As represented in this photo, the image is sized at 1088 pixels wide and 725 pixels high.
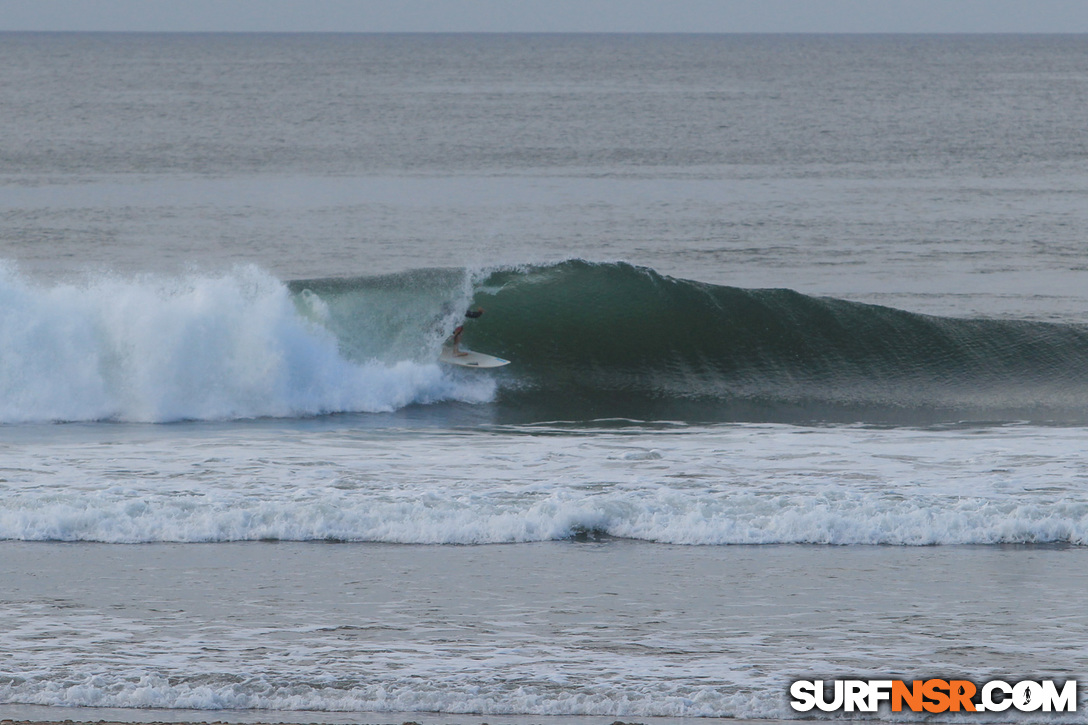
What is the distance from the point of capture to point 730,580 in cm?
762

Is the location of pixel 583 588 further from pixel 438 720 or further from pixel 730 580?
pixel 438 720

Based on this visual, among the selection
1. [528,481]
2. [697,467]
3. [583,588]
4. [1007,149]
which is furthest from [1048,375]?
[1007,149]

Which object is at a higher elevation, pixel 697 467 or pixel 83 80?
pixel 83 80

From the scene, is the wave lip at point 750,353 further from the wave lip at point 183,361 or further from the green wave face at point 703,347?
the wave lip at point 183,361

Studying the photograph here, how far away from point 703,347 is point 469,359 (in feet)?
10.0

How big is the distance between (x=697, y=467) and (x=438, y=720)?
5.13m

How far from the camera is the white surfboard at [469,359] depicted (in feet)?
46.8

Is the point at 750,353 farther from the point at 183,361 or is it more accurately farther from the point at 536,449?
the point at 183,361

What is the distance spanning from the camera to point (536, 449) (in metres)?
11.3

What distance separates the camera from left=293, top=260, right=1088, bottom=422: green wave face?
13711mm
